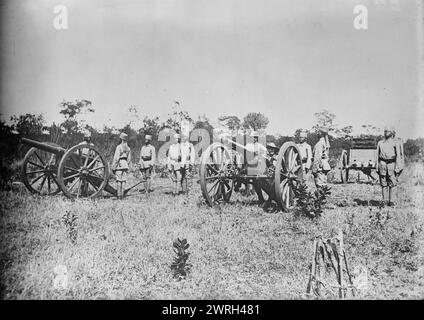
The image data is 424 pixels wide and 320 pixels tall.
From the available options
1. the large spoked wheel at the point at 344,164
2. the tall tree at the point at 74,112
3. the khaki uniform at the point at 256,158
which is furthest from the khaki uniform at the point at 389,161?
the tall tree at the point at 74,112

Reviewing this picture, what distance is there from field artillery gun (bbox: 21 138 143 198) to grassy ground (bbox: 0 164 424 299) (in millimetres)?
222

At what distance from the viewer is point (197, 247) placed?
422 cm

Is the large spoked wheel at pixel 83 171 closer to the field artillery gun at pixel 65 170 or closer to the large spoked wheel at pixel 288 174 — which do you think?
the field artillery gun at pixel 65 170

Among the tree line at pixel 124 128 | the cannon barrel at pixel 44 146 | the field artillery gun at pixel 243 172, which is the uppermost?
the tree line at pixel 124 128

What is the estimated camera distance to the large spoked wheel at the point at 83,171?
4.84 meters

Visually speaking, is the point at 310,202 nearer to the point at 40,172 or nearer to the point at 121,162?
the point at 121,162

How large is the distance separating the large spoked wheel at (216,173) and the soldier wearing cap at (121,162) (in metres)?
1.14

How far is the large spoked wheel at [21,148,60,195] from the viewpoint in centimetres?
472

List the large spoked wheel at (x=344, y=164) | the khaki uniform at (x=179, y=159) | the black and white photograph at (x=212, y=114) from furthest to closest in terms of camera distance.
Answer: the large spoked wheel at (x=344, y=164) → the khaki uniform at (x=179, y=159) → the black and white photograph at (x=212, y=114)

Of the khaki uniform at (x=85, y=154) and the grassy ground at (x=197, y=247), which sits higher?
the khaki uniform at (x=85, y=154)

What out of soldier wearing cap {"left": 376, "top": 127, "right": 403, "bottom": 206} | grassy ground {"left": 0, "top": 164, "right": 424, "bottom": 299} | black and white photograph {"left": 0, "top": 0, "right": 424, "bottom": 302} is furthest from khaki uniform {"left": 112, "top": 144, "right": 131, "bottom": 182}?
soldier wearing cap {"left": 376, "top": 127, "right": 403, "bottom": 206}

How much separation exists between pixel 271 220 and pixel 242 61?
2141mm

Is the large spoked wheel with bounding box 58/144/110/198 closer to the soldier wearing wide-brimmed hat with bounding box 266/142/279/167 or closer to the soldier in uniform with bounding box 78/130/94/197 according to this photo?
the soldier in uniform with bounding box 78/130/94/197
